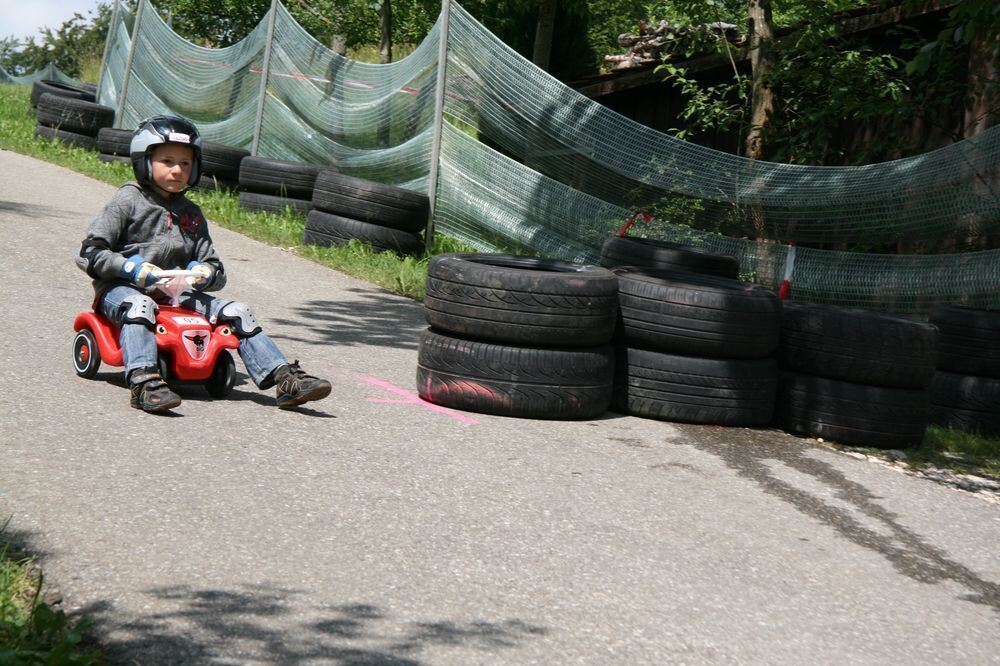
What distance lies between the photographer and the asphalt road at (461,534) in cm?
350

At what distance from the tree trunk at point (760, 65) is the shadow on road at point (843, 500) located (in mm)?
5865

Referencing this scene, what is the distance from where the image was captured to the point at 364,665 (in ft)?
10.5

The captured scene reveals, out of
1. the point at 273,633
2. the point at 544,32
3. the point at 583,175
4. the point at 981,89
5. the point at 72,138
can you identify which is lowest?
the point at 273,633

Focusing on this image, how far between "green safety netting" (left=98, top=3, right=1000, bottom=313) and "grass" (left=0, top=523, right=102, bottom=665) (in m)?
6.64

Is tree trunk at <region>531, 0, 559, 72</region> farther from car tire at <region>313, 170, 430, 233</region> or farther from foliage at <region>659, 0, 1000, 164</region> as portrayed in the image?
car tire at <region>313, 170, 430, 233</region>

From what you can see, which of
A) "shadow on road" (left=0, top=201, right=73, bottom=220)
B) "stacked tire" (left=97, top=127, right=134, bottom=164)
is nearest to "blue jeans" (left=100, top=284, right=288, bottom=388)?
"shadow on road" (left=0, top=201, right=73, bottom=220)

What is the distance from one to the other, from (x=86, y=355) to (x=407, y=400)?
5.42ft

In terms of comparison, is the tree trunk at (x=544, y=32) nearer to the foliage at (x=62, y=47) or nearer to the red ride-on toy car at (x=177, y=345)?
the red ride-on toy car at (x=177, y=345)

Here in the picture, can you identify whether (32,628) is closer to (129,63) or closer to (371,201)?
(371,201)

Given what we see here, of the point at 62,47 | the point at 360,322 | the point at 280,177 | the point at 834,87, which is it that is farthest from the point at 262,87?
the point at 62,47

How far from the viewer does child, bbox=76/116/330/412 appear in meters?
5.79

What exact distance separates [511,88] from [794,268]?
3.32 meters

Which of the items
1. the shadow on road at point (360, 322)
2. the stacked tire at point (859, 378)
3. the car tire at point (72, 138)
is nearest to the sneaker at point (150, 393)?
the shadow on road at point (360, 322)

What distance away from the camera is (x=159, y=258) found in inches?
239
